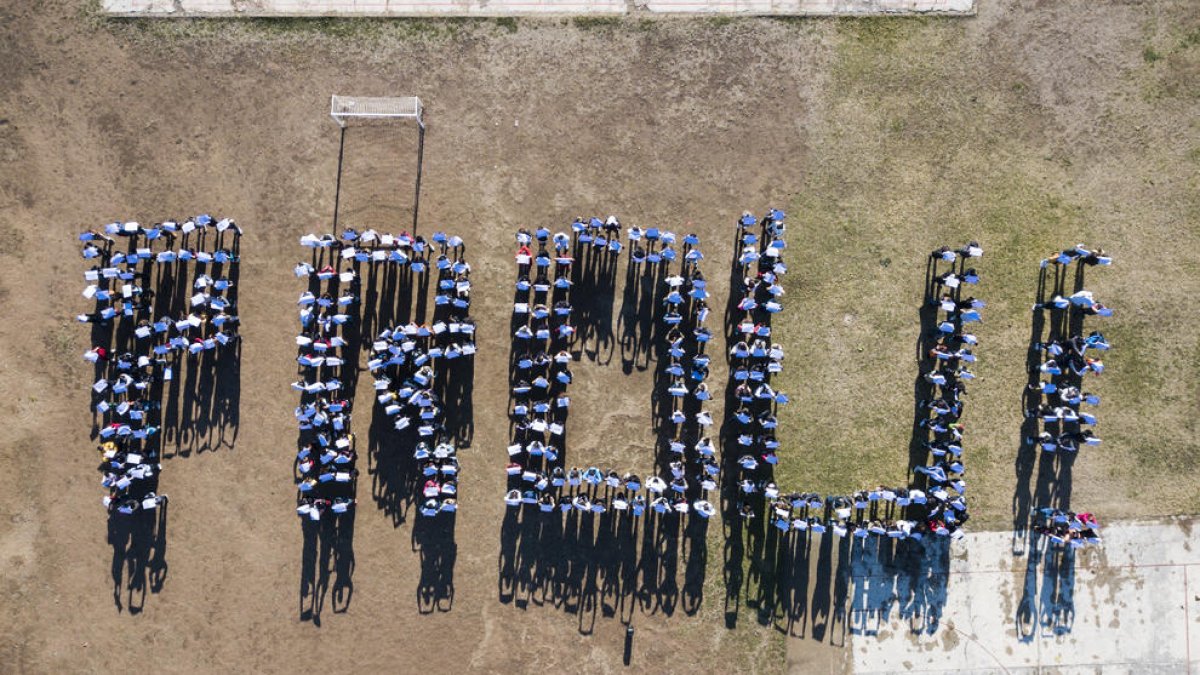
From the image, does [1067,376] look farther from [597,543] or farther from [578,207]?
[578,207]

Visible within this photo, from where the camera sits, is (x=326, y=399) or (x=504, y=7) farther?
(x=504, y=7)

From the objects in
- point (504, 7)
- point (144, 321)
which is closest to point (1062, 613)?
point (504, 7)

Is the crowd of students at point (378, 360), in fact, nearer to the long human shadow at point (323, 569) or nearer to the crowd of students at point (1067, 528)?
the long human shadow at point (323, 569)

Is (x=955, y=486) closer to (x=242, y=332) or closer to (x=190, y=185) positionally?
(x=242, y=332)

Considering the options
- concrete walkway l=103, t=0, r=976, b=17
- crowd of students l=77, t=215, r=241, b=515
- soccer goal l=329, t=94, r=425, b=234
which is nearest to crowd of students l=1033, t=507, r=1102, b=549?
concrete walkway l=103, t=0, r=976, b=17

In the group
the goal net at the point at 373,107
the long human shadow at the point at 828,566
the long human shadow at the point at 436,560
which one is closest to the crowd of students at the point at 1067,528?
the long human shadow at the point at 828,566

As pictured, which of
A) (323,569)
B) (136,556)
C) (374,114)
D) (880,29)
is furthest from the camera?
(880,29)
